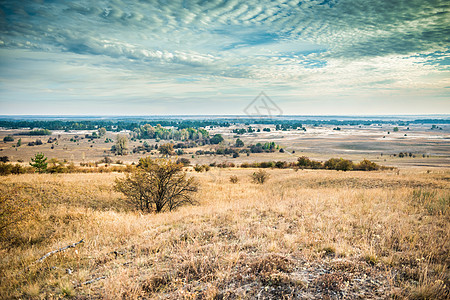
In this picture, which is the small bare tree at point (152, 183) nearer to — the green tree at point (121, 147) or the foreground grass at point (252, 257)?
the foreground grass at point (252, 257)

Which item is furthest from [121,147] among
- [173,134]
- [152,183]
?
[152,183]

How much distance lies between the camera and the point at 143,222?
819 centimetres

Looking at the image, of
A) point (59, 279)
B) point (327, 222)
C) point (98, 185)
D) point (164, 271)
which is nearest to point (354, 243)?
point (327, 222)

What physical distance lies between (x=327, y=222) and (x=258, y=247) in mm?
2898

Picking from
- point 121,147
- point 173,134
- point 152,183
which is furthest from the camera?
point 173,134

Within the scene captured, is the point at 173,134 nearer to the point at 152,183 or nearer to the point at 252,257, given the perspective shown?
the point at 152,183

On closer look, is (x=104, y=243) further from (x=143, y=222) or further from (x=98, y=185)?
(x=98, y=185)

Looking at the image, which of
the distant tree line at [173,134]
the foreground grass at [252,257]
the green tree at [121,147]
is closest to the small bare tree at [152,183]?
the foreground grass at [252,257]

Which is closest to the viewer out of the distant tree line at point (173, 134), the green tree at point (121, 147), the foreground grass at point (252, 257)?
the foreground grass at point (252, 257)

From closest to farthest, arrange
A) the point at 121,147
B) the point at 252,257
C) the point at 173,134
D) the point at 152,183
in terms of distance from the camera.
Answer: the point at 252,257 < the point at 152,183 < the point at 121,147 < the point at 173,134

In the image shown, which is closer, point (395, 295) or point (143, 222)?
point (395, 295)

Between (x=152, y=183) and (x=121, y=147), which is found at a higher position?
(x=152, y=183)

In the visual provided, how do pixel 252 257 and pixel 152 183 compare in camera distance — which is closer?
pixel 252 257

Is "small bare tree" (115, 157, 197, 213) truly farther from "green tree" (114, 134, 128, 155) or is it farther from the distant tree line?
the distant tree line
